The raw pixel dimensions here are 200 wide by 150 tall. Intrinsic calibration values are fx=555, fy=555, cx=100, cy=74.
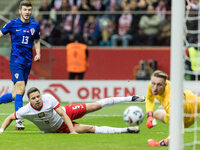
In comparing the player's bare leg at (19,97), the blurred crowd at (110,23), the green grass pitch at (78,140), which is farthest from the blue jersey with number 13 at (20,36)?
the blurred crowd at (110,23)

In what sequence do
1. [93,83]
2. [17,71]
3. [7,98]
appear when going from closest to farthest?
1. [17,71]
2. [7,98]
3. [93,83]

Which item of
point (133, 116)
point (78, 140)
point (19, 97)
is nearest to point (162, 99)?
point (133, 116)

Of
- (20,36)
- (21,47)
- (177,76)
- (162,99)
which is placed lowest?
(162,99)

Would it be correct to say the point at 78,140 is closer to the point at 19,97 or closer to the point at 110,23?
the point at 19,97

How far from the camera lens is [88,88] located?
48.9 ft

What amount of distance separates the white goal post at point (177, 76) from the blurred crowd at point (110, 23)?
11615mm

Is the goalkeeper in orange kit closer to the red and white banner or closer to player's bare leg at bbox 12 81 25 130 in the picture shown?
player's bare leg at bbox 12 81 25 130

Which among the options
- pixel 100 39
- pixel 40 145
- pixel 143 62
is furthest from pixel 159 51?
pixel 40 145

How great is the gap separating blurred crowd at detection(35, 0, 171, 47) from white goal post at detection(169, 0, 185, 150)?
1162cm

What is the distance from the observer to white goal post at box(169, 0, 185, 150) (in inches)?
224

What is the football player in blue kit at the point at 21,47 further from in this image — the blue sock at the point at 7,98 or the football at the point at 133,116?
the football at the point at 133,116

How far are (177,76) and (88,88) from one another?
929cm

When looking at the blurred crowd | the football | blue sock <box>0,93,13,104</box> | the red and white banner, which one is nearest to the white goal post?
the football

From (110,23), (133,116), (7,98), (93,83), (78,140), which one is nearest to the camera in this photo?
(78,140)
